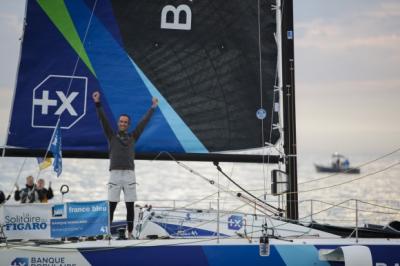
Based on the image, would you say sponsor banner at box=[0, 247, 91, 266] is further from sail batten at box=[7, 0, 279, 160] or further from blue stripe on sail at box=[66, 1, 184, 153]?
blue stripe on sail at box=[66, 1, 184, 153]

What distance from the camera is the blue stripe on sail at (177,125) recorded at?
472 inches

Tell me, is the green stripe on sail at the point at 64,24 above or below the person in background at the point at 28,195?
above

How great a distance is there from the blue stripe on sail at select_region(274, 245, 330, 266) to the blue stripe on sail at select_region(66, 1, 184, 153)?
278 centimetres

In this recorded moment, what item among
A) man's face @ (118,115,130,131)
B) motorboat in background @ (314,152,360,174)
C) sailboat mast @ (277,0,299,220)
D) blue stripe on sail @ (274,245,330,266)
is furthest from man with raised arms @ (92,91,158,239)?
motorboat in background @ (314,152,360,174)

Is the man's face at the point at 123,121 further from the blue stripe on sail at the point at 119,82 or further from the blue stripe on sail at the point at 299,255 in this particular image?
the blue stripe on sail at the point at 299,255

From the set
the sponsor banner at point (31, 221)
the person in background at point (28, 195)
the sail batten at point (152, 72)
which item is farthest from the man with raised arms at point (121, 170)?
the person in background at point (28, 195)

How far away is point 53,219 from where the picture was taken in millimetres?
9797

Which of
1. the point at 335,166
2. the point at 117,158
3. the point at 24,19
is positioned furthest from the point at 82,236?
the point at 335,166

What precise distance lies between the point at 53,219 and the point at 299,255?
3.17 meters

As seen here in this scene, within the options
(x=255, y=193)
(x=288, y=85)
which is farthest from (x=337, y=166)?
(x=288, y=85)

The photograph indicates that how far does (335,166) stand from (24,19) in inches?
2901

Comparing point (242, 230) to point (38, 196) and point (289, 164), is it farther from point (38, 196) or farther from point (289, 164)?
point (38, 196)

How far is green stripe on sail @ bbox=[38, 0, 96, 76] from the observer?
11.9m

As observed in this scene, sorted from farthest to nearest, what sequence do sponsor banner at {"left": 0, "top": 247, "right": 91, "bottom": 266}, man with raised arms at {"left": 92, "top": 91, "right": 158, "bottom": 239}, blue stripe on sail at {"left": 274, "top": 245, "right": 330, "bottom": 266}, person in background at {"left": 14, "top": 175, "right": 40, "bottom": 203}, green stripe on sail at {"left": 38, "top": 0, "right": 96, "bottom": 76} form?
green stripe on sail at {"left": 38, "top": 0, "right": 96, "bottom": 76}, person in background at {"left": 14, "top": 175, "right": 40, "bottom": 203}, man with raised arms at {"left": 92, "top": 91, "right": 158, "bottom": 239}, blue stripe on sail at {"left": 274, "top": 245, "right": 330, "bottom": 266}, sponsor banner at {"left": 0, "top": 247, "right": 91, "bottom": 266}
